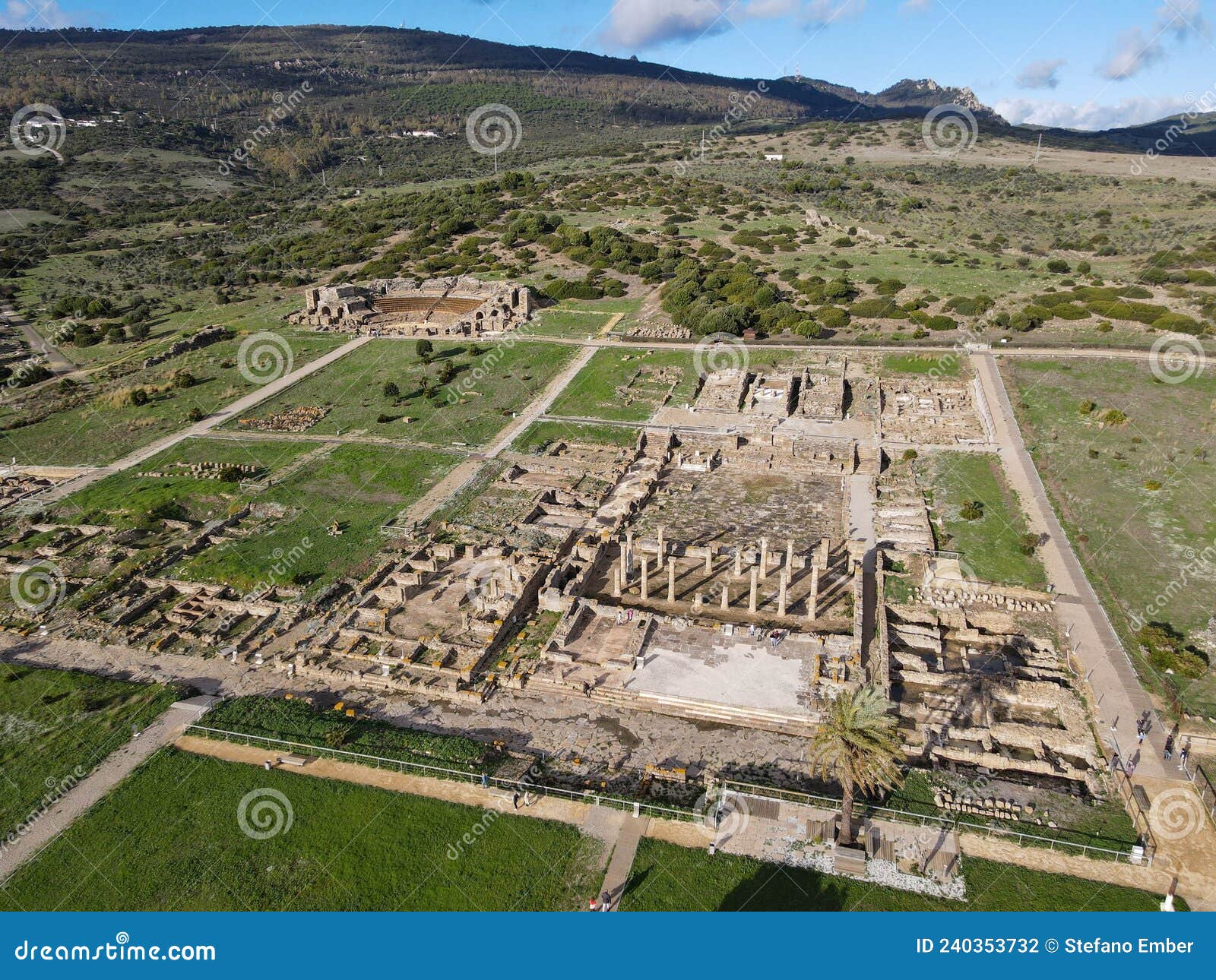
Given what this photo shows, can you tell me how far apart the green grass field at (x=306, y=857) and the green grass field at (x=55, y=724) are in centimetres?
239

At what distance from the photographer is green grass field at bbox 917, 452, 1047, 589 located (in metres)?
33.2

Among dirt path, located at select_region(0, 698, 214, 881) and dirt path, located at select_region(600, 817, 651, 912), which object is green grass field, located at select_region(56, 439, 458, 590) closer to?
dirt path, located at select_region(0, 698, 214, 881)

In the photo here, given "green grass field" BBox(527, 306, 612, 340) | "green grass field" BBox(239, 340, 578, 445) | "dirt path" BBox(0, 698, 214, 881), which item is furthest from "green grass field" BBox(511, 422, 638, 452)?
"dirt path" BBox(0, 698, 214, 881)

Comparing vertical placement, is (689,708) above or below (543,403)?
below

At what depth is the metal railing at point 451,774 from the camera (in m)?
21.7

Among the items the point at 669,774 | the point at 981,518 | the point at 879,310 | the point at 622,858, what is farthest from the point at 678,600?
the point at 879,310

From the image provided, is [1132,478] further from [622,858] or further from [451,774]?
[451,774]

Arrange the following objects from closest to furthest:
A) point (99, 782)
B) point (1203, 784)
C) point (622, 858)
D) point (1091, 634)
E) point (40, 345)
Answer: point (622, 858) < point (1203, 784) < point (99, 782) < point (1091, 634) < point (40, 345)

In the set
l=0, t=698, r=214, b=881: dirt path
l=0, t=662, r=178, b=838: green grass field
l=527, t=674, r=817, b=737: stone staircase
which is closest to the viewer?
l=0, t=698, r=214, b=881: dirt path

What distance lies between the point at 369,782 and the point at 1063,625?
25.6m

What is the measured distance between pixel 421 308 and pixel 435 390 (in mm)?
22468

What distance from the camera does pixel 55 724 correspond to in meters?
26.2

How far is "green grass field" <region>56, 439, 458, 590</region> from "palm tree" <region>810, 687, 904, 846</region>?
2369 centimetres

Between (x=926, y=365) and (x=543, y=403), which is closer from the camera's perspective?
(x=543, y=403)
